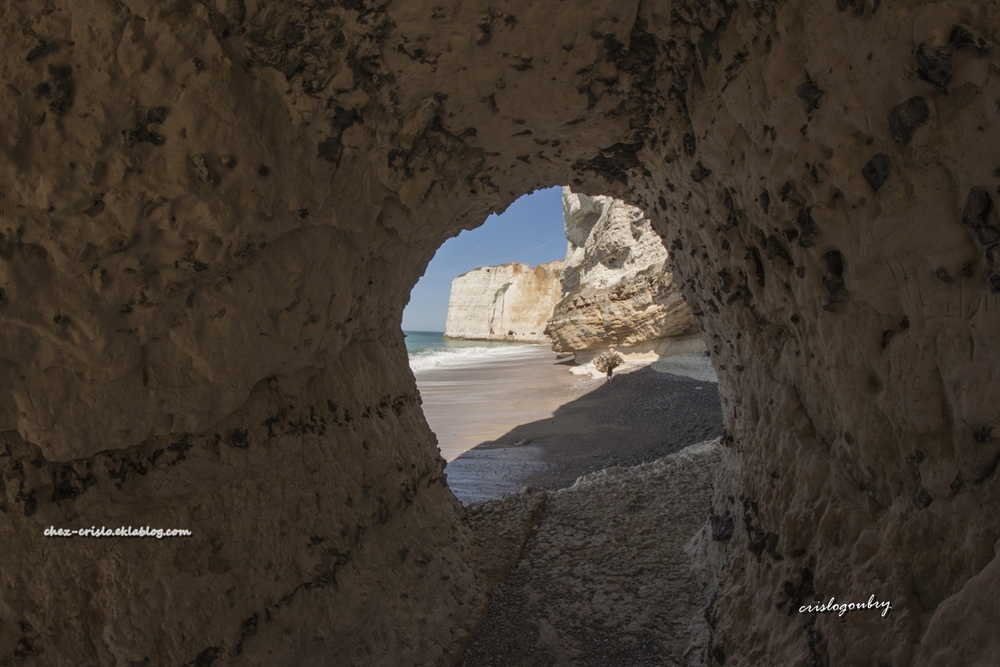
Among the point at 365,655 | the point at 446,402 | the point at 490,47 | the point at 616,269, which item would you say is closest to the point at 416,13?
the point at 490,47

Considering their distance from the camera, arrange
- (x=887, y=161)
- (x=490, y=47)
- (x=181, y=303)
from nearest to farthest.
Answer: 1. (x=887, y=161)
2. (x=181, y=303)
3. (x=490, y=47)

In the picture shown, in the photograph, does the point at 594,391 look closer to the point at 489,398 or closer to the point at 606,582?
the point at 489,398

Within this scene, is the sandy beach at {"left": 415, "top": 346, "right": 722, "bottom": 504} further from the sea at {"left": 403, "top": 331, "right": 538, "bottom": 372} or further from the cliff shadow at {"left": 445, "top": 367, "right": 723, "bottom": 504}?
the sea at {"left": 403, "top": 331, "right": 538, "bottom": 372}

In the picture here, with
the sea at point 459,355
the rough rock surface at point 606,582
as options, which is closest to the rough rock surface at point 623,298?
the sea at point 459,355

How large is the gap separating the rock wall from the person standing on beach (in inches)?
828

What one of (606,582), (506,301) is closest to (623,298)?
(606,582)

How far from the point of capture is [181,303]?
1.58 meters

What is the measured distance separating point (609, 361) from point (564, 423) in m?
3.60

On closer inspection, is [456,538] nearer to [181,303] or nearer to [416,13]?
[181,303]

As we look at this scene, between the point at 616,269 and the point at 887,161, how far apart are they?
1104cm

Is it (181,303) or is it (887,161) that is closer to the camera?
(887,161)

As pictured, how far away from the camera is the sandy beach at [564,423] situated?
503 cm

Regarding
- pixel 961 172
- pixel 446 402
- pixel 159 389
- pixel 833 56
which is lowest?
pixel 446 402

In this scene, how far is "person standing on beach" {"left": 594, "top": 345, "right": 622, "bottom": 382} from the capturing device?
10078 millimetres
